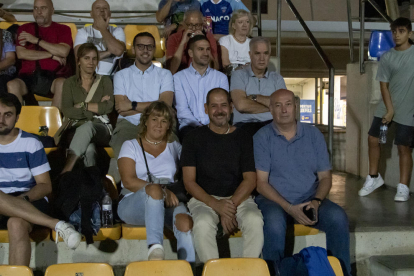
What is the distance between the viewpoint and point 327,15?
8062 millimetres

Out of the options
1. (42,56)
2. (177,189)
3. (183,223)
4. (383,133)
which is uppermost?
(42,56)

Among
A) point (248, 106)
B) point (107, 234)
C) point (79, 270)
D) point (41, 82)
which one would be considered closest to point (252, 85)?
point (248, 106)

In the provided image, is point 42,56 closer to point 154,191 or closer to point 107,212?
point 107,212

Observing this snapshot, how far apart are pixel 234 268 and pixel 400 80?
2510mm

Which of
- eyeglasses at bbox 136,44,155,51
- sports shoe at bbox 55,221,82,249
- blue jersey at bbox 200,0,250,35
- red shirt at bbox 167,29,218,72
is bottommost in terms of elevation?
sports shoe at bbox 55,221,82,249

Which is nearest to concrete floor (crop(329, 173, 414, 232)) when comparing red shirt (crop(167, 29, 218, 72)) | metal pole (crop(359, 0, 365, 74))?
metal pole (crop(359, 0, 365, 74))

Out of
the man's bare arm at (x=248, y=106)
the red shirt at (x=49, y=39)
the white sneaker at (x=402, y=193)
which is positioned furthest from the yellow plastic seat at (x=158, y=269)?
the red shirt at (x=49, y=39)

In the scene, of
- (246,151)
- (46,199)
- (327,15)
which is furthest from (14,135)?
(327,15)

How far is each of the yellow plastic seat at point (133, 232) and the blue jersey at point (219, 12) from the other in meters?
2.72

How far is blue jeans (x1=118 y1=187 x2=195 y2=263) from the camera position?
2229 mm

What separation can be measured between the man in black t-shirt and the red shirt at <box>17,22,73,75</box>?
1781 millimetres

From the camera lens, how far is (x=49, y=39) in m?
3.89

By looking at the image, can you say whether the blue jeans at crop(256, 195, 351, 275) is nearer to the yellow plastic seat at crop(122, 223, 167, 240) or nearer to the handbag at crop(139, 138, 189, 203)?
the handbag at crop(139, 138, 189, 203)

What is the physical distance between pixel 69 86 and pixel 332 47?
626cm
